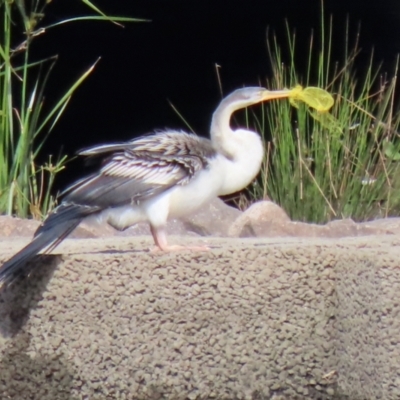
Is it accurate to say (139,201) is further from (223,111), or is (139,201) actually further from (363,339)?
(363,339)

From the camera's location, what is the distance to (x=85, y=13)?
958 cm

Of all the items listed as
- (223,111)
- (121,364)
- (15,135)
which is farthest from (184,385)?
(15,135)

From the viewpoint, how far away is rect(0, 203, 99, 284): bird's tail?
14.3 feet

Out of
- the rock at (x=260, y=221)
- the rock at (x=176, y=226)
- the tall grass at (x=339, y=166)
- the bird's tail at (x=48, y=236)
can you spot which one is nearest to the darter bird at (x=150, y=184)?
the bird's tail at (x=48, y=236)

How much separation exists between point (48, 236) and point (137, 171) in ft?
1.52

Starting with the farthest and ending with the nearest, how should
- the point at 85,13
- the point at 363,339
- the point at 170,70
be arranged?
the point at 170,70
the point at 85,13
the point at 363,339

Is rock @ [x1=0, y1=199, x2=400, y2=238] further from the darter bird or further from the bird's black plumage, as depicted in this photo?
the bird's black plumage

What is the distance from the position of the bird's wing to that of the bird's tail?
0.04m

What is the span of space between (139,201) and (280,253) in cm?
61

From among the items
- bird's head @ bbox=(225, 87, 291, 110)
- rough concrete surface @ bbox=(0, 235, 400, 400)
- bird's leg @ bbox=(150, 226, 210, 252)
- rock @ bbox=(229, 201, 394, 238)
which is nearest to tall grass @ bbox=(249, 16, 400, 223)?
rock @ bbox=(229, 201, 394, 238)

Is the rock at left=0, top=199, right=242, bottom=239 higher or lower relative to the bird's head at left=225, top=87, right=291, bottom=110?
lower

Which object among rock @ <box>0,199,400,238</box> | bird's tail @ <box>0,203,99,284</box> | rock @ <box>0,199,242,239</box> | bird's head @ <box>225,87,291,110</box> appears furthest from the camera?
rock @ <box>0,199,242,239</box>

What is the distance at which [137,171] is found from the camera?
4.69 meters

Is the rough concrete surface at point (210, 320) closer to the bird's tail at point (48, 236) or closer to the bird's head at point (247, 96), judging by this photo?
the bird's tail at point (48, 236)
